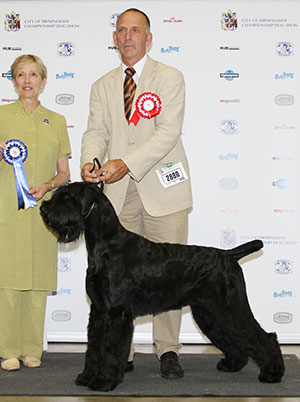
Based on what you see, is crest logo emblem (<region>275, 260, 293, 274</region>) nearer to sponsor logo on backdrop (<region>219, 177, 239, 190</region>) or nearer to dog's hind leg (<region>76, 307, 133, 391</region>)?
sponsor logo on backdrop (<region>219, 177, 239, 190</region>)

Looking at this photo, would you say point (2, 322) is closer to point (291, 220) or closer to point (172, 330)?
point (172, 330)

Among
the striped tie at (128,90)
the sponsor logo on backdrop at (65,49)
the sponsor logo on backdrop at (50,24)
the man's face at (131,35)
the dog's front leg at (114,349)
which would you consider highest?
the sponsor logo on backdrop at (50,24)

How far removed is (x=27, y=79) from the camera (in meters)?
3.48

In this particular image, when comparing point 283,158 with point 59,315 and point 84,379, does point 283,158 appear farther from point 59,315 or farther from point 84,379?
point 84,379

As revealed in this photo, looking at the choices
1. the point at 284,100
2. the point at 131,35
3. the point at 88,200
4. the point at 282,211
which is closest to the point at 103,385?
the point at 88,200

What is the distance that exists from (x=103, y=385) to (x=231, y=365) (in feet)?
2.97

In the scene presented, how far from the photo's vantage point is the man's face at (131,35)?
338 centimetres

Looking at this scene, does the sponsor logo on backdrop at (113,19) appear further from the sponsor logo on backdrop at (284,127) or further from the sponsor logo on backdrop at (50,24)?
the sponsor logo on backdrop at (284,127)

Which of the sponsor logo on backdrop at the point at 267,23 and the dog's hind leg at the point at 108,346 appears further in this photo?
the sponsor logo on backdrop at the point at 267,23

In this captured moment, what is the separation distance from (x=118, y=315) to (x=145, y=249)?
0.39m

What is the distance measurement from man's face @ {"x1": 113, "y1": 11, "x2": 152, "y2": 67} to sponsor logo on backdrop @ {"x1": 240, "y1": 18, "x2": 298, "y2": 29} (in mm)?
1467

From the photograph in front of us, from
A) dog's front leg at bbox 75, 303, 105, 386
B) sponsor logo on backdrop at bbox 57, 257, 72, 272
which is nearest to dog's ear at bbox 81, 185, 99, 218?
dog's front leg at bbox 75, 303, 105, 386

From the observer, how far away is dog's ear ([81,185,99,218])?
9.58ft

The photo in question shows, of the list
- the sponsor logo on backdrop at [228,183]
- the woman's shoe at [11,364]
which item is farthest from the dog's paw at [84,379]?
the sponsor logo on backdrop at [228,183]
